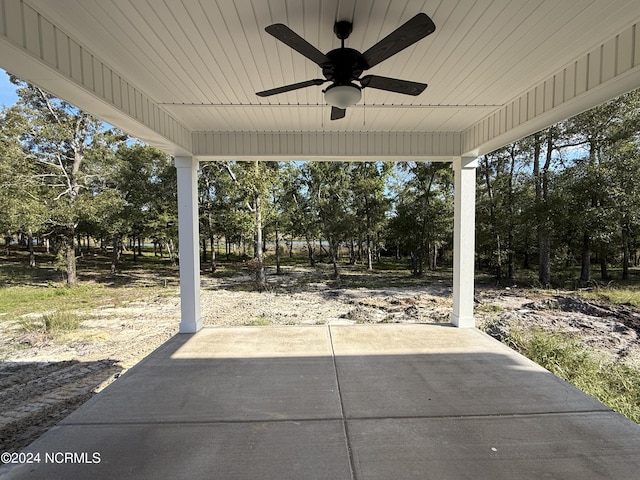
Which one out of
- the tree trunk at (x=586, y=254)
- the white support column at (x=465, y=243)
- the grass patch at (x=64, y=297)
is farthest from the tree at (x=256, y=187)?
the tree trunk at (x=586, y=254)

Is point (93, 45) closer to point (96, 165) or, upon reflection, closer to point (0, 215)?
point (0, 215)

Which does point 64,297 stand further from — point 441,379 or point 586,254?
point 586,254

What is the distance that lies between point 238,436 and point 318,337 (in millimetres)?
1862

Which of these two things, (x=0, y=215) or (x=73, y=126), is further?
(x=73, y=126)

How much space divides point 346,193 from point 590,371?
34.7ft

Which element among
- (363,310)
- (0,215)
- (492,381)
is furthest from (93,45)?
(0,215)

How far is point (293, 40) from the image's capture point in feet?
5.38

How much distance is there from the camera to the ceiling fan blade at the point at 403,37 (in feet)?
4.77

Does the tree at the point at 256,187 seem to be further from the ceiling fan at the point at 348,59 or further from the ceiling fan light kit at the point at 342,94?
the ceiling fan light kit at the point at 342,94

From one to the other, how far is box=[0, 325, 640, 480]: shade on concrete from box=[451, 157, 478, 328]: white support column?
3.07 feet

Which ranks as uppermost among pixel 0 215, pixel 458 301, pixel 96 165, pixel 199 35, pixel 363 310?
pixel 96 165

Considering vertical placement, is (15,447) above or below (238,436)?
below

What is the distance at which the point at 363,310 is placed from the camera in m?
7.96

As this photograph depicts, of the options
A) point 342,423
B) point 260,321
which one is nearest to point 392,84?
point 342,423
